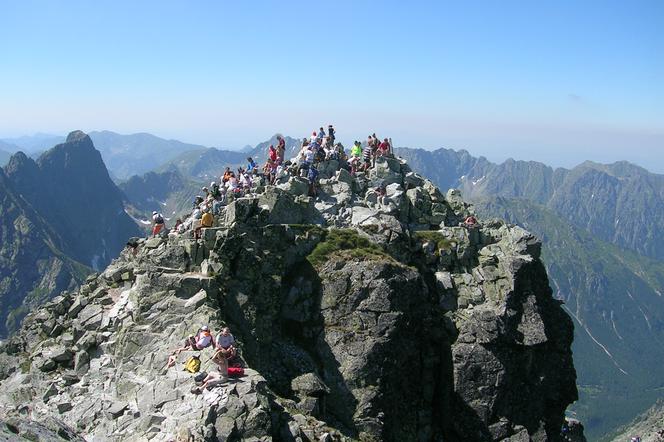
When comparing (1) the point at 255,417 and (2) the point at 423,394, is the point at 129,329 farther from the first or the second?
(2) the point at 423,394

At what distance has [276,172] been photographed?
6438cm

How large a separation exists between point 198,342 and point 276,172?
1314 inches

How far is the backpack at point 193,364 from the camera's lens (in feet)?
106

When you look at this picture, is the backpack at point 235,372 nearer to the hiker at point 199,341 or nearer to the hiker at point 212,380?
the hiker at point 212,380

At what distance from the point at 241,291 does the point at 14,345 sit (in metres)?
20.8

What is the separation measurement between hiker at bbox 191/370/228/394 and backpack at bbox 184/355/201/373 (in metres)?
1.63

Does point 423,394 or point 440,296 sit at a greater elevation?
point 440,296

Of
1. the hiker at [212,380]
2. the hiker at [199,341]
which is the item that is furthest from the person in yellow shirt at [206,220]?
the hiker at [212,380]

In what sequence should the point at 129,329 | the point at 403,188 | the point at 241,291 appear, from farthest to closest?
the point at 403,188, the point at 241,291, the point at 129,329

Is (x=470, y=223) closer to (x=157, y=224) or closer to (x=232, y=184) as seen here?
(x=232, y=184)

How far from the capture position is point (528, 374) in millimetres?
51500

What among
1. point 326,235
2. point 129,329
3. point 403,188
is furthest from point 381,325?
point 403,188

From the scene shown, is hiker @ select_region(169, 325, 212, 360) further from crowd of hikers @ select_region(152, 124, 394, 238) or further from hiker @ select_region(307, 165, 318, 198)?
hiker @ select_region(307, 165, 318, 198)

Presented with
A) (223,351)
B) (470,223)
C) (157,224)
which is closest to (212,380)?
(223,351)
